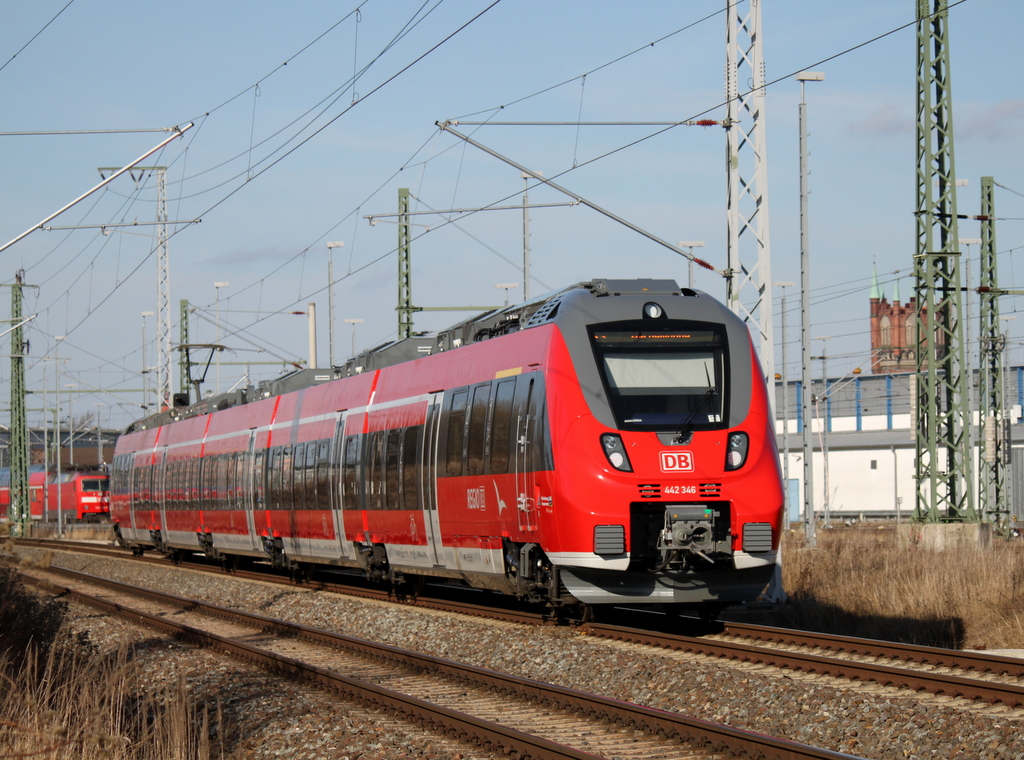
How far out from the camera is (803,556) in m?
22.0

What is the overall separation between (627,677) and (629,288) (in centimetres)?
497

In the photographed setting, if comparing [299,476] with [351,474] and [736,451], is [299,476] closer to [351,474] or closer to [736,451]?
[351,474]

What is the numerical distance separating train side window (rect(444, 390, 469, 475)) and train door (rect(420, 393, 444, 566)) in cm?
43

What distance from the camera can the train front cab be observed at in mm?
12930

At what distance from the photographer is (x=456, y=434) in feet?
53.6

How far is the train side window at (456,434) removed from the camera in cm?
1614

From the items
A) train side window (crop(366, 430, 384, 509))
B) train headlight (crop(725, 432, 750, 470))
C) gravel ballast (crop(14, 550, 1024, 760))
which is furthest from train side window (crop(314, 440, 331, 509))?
train headlight (crop(725, 432, 750, 470))

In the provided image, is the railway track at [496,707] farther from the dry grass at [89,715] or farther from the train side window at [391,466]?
the train side window at [391,466]

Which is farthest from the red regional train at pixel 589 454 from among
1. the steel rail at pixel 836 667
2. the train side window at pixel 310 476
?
the train side window at pixel 310 476

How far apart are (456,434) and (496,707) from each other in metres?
6.13

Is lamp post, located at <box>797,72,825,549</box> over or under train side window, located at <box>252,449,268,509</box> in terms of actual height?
over

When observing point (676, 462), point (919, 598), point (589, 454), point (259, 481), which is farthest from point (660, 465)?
point (259, 481)

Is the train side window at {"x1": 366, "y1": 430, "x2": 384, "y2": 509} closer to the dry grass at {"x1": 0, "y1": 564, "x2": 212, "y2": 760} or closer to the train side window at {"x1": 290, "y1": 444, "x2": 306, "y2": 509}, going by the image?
the train side window at {"x1": 290, "y1": 444, "x2": 306, "y2": 509}

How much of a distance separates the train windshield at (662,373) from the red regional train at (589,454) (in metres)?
0.02
